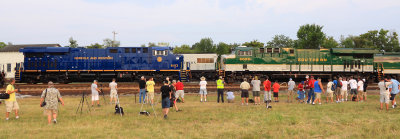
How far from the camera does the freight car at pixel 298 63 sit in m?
25.0

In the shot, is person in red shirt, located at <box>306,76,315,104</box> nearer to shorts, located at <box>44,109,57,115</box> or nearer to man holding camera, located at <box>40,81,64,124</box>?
man holding camera, located at <box>40,81,64,124</box>

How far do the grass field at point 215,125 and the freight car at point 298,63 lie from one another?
1311cm

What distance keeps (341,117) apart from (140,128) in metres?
7.43

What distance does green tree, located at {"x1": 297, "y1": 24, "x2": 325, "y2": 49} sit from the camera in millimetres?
46938

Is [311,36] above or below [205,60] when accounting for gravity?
above

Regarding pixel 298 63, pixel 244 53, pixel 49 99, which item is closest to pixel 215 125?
pixel 49 99

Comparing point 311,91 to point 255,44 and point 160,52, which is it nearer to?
point 160,52

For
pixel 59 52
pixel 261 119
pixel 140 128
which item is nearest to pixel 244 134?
pixel 261 119

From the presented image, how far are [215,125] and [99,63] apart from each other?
18275 mm

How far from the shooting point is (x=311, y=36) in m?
46.8

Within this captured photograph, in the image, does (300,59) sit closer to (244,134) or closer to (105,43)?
(244,134)

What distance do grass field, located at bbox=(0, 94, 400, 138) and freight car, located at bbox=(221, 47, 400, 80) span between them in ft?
43.0

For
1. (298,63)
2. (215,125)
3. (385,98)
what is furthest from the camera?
(298,63)

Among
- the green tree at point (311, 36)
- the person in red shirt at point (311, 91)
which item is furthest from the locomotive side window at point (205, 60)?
the green tree at point (311, 36)
